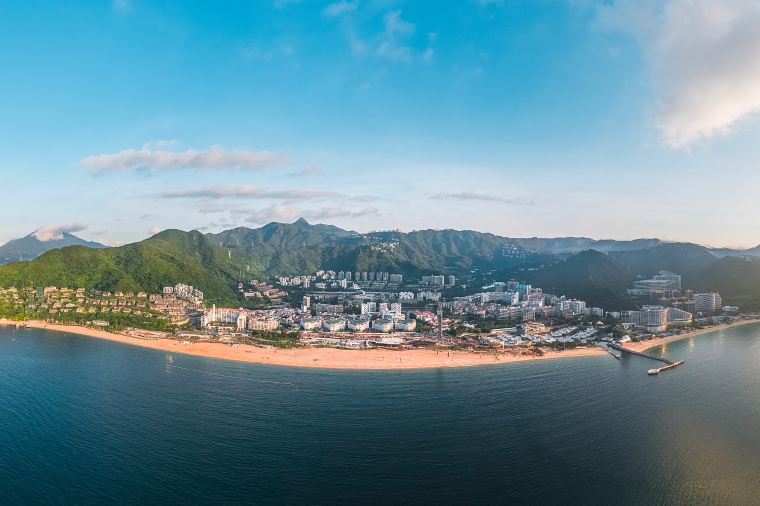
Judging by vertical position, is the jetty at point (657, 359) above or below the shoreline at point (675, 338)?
below

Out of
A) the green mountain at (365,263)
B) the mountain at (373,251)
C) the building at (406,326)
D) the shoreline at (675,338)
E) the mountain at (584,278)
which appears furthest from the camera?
the mountain at (373,251)

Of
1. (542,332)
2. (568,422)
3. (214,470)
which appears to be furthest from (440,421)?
(542,332)

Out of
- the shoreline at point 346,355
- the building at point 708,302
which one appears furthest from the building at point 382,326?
the building at point 708,302

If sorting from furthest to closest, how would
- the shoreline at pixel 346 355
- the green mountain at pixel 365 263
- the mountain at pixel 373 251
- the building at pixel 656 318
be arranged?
the mountain at pixel 373 251
the green mountain at pixel 365 263
the building at pixel 656 318
the shoreline at pixel 346 355

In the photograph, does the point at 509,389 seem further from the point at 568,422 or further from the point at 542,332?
the point at 542,332

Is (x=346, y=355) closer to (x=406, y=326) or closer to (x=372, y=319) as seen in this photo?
(x=406, y=326)

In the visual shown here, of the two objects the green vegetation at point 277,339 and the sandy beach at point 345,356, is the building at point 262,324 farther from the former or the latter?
the sandy beach at point 345,356
